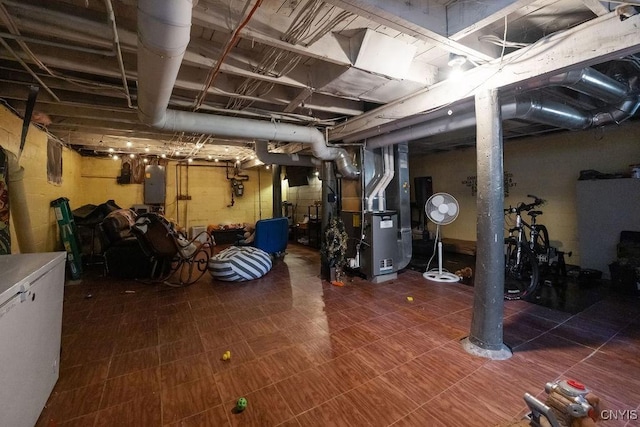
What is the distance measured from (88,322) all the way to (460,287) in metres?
4.82

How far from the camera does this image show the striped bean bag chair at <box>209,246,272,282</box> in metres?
4.49

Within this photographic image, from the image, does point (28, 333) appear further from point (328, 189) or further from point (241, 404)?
point (328, 189)

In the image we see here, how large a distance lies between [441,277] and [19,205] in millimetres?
5763

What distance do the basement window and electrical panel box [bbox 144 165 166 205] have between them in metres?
2.41

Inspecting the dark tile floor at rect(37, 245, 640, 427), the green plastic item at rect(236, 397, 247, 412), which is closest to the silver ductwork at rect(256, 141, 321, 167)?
the dark tile floor at rect(37, 245, 640, 427)

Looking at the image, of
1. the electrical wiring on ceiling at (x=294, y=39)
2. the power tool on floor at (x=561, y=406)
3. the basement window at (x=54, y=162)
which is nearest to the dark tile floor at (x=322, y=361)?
the power tool on floor at (x=561, y=406)

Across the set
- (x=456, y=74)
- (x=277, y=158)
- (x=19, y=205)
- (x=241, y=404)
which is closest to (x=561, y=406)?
(x=241, y=404)

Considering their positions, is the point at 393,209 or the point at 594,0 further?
the point at 393,209

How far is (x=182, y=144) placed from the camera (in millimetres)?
5852

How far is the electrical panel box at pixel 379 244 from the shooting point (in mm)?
4348

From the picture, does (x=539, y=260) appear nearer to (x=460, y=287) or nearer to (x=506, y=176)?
(x=460, y=287)

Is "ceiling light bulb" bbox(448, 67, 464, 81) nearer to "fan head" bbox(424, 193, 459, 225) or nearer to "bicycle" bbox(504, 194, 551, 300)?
"fan head" bbox(424, 193, 459, 225)

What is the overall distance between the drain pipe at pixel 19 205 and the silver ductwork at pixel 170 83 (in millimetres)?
1736

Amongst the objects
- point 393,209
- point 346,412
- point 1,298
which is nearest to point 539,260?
point 393,209
